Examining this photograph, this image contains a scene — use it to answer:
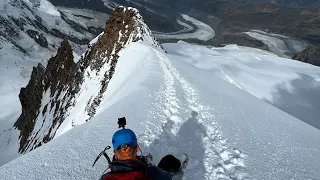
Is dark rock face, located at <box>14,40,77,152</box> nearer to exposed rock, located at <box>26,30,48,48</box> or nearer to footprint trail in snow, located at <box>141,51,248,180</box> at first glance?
footprint trail in snow, located at <box>141,51,248,180</box>

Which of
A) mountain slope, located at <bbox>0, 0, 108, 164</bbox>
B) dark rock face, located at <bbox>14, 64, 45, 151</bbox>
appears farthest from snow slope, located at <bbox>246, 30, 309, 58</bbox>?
dark rock face, located at <bbox>14, 64, 45, 151</bbox>

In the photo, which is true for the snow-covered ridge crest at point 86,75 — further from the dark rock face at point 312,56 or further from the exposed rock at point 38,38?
the exposed rock at point 38,38

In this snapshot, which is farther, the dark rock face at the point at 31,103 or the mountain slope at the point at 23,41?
the mountain slope at the point at 23,41

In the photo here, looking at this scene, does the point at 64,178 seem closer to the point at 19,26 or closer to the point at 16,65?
the point at 16,65

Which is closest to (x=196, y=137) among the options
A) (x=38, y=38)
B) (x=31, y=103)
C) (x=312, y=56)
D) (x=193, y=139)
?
(x=193, y=139)

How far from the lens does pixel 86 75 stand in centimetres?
3161

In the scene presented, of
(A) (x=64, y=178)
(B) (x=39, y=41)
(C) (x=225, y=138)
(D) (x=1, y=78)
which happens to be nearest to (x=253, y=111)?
(C) (x=225, y=138)

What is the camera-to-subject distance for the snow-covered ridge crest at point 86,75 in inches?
1075

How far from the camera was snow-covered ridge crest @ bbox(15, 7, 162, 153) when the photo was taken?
89.6 ft

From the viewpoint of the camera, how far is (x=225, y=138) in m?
10.5

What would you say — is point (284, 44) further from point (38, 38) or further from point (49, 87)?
point (49, 87)

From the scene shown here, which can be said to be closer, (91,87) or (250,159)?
(250,159)

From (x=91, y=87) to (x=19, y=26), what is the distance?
124 meters

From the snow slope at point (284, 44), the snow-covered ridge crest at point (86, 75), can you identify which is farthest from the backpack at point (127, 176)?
the snow slope at point (284, 44)
